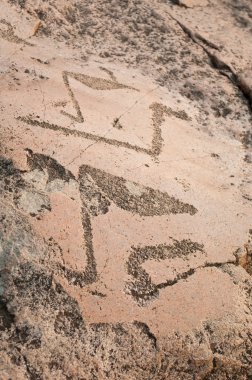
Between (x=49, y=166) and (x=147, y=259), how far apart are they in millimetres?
478

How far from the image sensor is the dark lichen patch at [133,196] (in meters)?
1.48

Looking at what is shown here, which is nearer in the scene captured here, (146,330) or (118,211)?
(146,330)

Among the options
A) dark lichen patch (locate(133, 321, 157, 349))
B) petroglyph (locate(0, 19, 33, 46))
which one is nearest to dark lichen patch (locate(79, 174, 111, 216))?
dark lichen patch (locate(133, 321, 157, 349))

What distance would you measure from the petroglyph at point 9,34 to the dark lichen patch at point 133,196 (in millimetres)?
989

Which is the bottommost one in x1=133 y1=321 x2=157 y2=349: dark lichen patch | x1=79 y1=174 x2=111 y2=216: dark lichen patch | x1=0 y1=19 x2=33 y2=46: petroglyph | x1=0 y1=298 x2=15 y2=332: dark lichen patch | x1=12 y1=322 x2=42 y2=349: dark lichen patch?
x1=12 y1=322 x2=42 y2=349: dark lichen patch

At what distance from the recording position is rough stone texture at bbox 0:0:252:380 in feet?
3.82

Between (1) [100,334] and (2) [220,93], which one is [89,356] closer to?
(1) [100,334]

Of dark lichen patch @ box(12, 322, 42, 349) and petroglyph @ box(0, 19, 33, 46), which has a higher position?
petroglyph @ box(0, 19, 33, 46)

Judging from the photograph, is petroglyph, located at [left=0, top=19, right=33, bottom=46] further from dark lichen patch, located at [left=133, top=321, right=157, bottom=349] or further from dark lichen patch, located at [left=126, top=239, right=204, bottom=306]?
dark lichen patch, located at [left=133, top=321, right=157, bottom=349]

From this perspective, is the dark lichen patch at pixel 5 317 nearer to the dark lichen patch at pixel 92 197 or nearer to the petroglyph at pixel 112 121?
the dark lichen patch at pixel 92 197

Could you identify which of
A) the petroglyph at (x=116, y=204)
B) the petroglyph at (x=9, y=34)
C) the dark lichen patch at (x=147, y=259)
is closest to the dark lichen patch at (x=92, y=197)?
the petroglyph at (x=116, y=204)

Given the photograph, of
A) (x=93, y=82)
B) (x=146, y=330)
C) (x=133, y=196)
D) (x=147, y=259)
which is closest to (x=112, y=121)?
(x=93, y=82)

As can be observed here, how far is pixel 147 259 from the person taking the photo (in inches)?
53.9

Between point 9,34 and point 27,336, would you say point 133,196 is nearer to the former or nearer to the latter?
point 27,336
